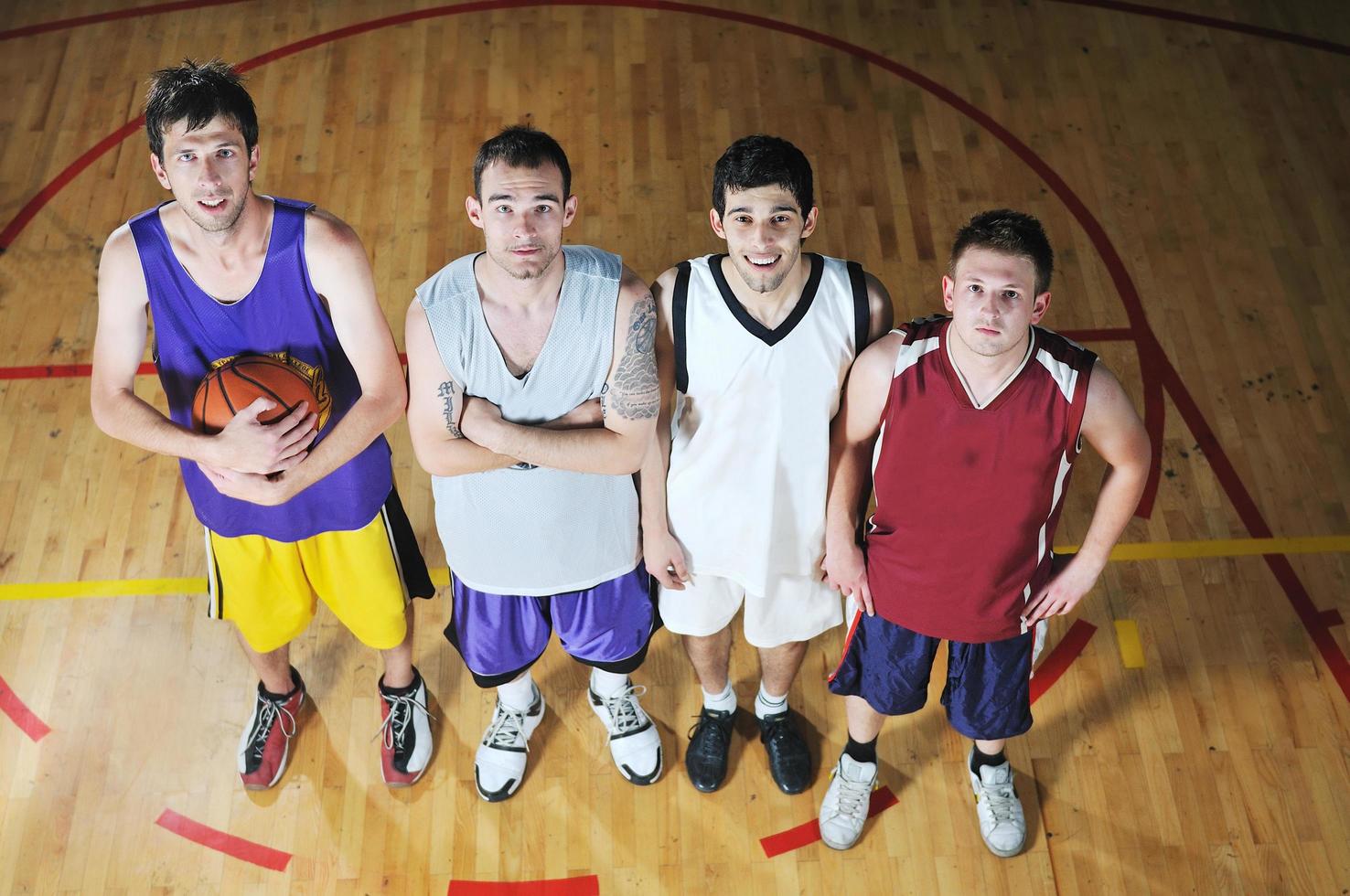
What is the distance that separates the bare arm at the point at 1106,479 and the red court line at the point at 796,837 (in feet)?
2.89

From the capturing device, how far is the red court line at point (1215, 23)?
572 centimetres

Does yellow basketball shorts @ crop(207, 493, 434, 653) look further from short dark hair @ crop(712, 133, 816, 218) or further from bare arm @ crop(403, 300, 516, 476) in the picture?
short dark hair @ crop(712, 133, 816, 218)

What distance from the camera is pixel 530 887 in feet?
10.6

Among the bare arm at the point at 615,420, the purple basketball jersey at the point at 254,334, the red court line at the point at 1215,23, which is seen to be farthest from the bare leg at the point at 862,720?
the red court line at the point at 1215,23

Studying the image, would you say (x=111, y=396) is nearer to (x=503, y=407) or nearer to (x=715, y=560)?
(x=503, y=407)

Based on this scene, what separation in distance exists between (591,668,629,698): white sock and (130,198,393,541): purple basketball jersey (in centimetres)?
100

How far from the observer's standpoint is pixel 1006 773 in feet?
10.8

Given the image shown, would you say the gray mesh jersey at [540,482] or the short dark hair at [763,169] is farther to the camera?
the gray mesh jersey at [540,482]

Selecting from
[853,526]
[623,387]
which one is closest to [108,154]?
[623,387]

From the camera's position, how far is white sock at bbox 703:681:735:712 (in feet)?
11.3

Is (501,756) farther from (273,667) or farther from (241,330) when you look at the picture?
(241,330)

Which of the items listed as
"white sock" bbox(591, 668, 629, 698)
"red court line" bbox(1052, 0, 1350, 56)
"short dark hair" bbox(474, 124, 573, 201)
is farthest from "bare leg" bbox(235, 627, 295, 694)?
"red court line" bbox(1052, 0, 1350, 56)

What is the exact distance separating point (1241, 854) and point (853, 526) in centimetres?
156

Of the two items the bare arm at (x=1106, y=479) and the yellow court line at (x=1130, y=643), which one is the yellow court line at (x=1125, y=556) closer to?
the yellow court line at (x=1130, y=643)
